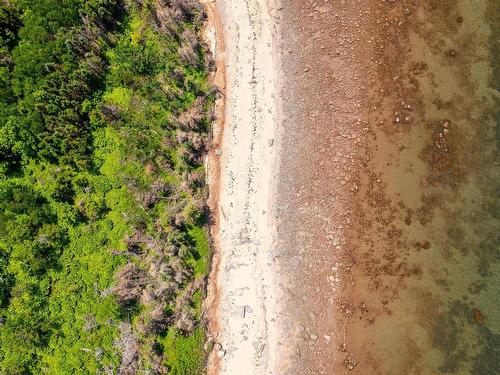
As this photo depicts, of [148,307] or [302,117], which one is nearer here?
[148,307]

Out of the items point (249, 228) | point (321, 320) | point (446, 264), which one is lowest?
point (321, 320)

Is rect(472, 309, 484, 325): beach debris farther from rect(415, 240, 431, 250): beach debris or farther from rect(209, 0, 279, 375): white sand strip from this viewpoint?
rect(209, 0, 279, 375): white sand strip

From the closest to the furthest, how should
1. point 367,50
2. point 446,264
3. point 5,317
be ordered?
point 5,317, point 446,264, point 367,50

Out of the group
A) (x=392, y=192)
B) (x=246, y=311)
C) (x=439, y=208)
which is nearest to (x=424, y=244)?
(x=439, y=208)

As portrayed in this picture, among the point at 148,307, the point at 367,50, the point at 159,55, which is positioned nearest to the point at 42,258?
the point at 148,307

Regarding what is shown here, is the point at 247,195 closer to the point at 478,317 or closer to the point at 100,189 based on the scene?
the point at 100,189

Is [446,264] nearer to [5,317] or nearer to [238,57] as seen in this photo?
[238,57]

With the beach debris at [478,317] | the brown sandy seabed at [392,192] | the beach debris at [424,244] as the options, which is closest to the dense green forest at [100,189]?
the brown sandy seabed at [392,192]
